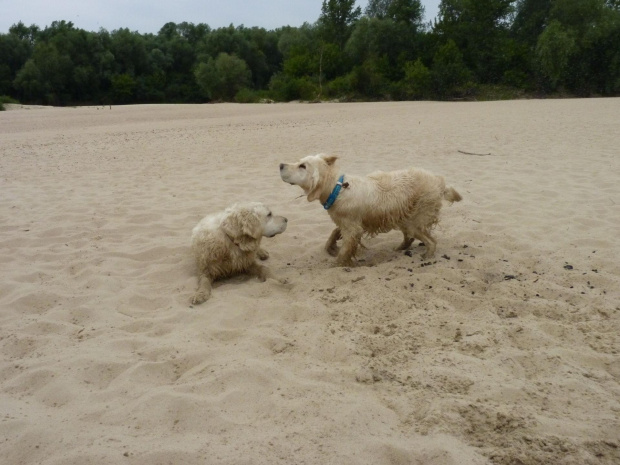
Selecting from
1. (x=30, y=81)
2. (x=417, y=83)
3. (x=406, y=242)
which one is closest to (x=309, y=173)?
(x=406, y=242)

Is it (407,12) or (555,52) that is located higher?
(407,12)

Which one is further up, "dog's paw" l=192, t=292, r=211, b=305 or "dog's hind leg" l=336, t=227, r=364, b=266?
"dog's hind leg" l=336, t=227, r=364, b=266

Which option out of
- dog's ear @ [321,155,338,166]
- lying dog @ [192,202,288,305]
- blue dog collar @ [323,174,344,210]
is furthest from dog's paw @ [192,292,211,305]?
dog's ear @ [321,155,338,166]

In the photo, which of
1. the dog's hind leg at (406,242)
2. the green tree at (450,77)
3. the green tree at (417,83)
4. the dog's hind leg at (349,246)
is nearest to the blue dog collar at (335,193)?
the dog's hind leg at (349,246)

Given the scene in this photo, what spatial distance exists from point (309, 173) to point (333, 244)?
105cm

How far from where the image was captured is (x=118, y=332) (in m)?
3.89

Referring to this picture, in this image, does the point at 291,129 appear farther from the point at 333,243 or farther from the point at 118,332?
the point at 118,332

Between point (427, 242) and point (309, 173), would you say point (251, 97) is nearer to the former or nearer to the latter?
point (309, 173)

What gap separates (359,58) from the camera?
160 ft

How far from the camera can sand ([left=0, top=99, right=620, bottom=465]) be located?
104 inches

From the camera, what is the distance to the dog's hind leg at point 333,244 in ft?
18.6

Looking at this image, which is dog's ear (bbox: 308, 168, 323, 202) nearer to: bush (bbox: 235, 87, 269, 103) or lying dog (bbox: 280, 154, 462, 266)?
lying dog (bbox: 280, 154, 462, 266)

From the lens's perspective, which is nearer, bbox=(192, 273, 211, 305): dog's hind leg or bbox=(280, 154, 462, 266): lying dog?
bbox=(192, 273, 211, 305): dog's hind leg

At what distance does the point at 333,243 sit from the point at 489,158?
6276 millimetres
